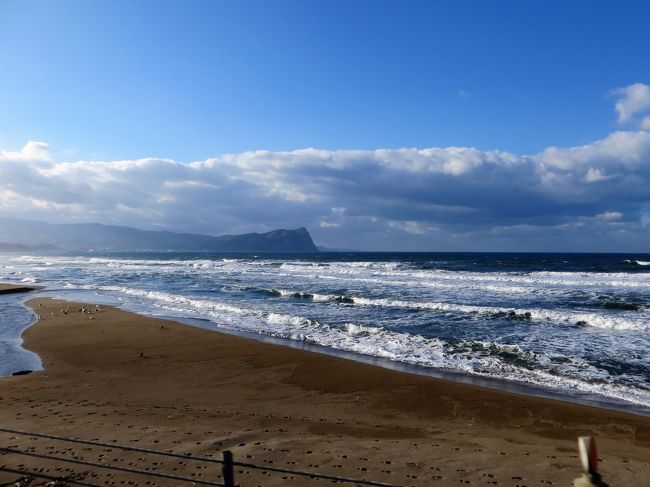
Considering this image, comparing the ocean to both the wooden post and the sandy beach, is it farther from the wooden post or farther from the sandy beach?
the wooden post

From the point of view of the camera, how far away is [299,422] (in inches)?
269

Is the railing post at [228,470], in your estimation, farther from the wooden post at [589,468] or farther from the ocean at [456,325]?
the ocean at [456,325]

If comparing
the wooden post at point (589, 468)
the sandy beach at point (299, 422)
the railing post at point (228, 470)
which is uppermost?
the wooden post at point (589, 468)

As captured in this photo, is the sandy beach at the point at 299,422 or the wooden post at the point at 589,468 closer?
the wooden post at the point at 589,468

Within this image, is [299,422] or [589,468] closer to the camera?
[589,468]

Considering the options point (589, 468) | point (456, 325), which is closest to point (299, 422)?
point (589, 468)

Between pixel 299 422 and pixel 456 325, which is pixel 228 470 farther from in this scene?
pixel 456 325

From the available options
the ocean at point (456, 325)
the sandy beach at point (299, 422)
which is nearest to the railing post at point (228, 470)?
the sandy beach at point (299, 422)

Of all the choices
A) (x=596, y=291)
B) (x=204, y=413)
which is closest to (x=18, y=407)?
(x=204, y=413)

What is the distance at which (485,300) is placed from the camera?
22.0 meters

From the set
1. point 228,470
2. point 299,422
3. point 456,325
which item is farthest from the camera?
point 456,325

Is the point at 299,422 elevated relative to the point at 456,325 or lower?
lower

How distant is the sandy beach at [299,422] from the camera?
5000mm

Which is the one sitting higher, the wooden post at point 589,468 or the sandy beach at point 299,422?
the wooden post at point 589,468
